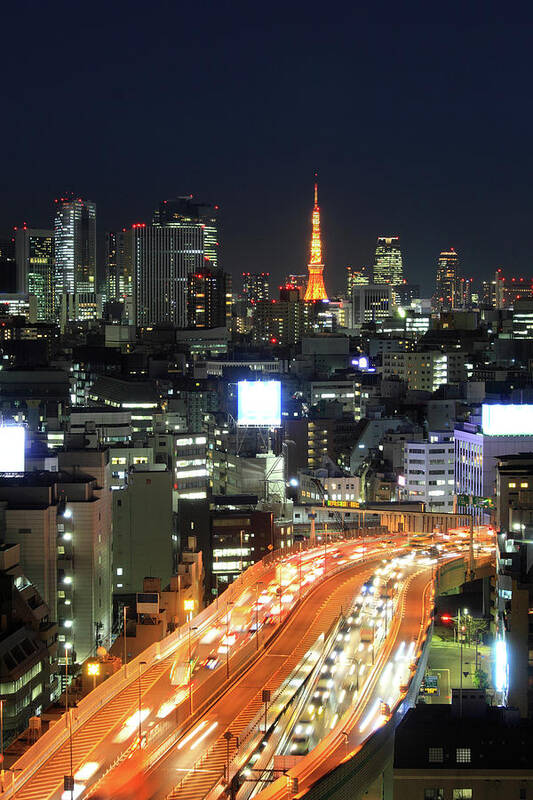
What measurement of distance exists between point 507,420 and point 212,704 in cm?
2318

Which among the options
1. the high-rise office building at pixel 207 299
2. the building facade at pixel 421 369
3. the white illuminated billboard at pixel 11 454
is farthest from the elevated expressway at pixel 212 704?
the high-rise office building at pixel 207 299

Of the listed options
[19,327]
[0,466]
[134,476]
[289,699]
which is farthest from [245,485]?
[19,327]

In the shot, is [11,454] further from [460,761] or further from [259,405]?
[460,761]

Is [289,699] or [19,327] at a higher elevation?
[19,327]

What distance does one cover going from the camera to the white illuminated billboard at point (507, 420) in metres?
37.5

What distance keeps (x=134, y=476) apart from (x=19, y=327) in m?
68.5

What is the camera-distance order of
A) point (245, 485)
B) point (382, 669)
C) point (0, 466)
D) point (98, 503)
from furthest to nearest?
point (245, 485)
point (0, 466)
point (98, 503)
point (382, 669)

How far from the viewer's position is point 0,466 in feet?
95.4

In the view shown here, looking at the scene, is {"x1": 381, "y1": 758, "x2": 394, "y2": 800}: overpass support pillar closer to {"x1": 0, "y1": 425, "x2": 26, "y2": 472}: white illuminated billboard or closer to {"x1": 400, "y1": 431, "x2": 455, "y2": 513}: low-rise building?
{"x1": 0, "y1": 425, "x2": 26, "y2": 472}: white illuminated billboard

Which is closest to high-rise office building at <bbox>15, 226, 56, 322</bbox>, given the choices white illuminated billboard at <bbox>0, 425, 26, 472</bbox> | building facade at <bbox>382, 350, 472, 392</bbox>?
building facade at <bbox>382, 350, 472, 392</bbox>

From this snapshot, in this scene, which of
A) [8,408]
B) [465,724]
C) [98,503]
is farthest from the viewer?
[8,408]

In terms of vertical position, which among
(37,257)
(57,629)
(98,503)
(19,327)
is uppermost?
(37,257)

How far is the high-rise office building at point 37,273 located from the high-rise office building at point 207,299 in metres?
15.1

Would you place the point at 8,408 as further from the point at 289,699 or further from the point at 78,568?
the point at 289,699
